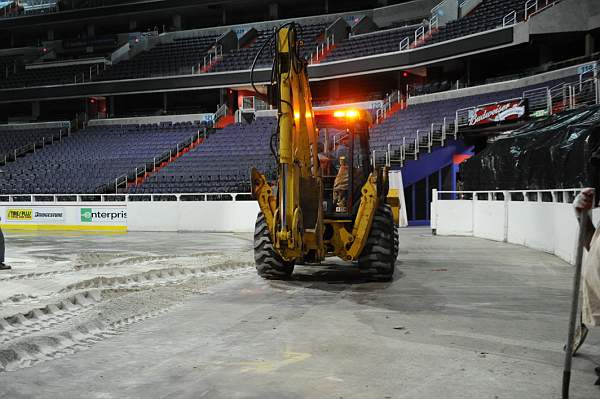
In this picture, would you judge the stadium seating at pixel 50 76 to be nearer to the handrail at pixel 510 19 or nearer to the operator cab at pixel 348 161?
the handrail at pixel 510 19

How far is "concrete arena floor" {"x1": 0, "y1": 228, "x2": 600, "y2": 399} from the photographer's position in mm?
4223

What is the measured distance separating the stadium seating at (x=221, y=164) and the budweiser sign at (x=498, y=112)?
364 inches

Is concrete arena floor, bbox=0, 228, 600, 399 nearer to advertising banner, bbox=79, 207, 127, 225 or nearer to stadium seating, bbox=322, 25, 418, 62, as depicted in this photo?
advertising banner, bbox=79, 207, 127, 225

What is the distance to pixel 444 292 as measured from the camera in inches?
331

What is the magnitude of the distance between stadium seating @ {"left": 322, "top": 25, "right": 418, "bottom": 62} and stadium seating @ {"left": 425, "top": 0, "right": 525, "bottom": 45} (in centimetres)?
247

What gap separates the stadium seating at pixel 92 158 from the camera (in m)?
31.5

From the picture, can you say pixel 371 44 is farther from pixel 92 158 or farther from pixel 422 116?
pixel 92 158

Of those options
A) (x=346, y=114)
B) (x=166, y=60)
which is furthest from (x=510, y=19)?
(x=346, y=114)

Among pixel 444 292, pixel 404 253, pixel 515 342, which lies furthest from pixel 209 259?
pixel 515 342

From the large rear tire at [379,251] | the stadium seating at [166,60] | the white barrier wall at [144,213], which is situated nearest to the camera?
the large rear tire at [379,251]

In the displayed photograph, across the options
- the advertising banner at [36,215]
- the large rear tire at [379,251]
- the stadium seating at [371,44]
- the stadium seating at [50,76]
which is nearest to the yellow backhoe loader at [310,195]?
the large rear tire at [379,251]

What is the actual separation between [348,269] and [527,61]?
87.1 feet

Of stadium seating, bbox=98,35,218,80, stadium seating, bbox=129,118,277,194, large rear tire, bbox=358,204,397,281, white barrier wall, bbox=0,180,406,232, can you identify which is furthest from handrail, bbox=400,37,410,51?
large rear tire, bbox=358,204,397,281

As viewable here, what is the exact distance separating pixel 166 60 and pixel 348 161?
3612 centimetres
